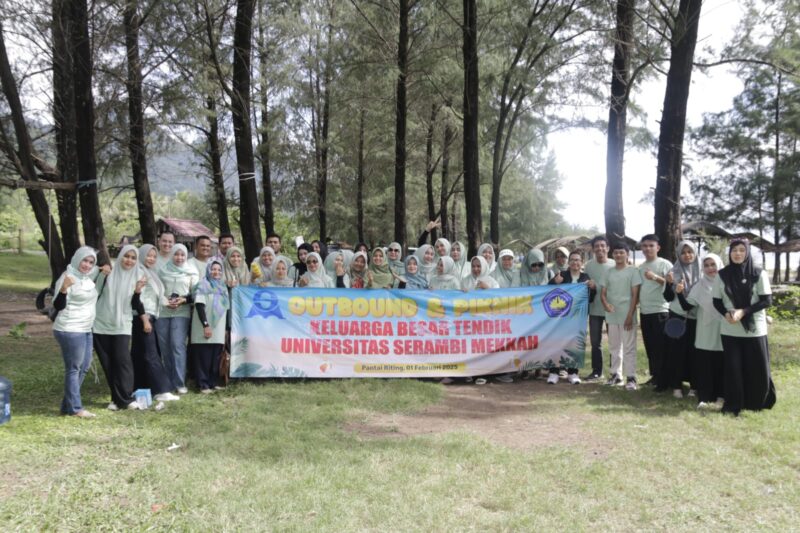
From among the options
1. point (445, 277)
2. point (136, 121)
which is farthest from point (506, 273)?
point (136, 121)

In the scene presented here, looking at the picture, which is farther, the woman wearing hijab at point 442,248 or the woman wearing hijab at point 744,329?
the woman wearing hijab at point 442,248

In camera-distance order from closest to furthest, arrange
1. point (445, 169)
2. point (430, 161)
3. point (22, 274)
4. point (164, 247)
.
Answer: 1. point (164, 247)
2. point (430, 161)
3. point (445, 169)
4. point (22, 274)

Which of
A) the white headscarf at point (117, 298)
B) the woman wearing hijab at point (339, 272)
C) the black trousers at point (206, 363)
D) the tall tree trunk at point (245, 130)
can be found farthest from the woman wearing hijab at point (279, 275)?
the tall tree trunk at point (245, 130)

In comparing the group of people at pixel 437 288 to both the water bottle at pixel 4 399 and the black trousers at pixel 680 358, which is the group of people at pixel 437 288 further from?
the water bottle at pixel 4 399

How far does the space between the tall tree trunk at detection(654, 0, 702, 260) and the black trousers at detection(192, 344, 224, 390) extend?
7591mm

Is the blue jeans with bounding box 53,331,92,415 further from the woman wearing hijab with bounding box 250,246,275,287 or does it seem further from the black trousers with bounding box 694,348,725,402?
the black trousers with bounding box 694,348,725,402

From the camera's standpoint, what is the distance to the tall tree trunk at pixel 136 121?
10.5m

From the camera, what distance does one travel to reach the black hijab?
18.3ft

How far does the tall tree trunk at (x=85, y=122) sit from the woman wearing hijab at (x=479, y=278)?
16.7 ft

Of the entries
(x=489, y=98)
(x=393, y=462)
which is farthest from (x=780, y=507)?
(x=489, y=98)

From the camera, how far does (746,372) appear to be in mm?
5836

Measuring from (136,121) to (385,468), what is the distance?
10.1 m

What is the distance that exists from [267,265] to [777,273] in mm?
32119

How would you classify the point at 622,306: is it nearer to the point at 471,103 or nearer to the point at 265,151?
the point at 471,103
